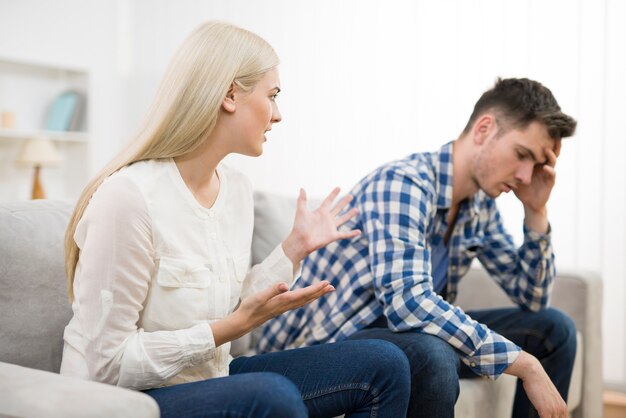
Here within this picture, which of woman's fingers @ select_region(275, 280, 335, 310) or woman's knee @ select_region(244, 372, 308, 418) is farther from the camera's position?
woman's fingers @ select_region(275, 280, 335, 310)

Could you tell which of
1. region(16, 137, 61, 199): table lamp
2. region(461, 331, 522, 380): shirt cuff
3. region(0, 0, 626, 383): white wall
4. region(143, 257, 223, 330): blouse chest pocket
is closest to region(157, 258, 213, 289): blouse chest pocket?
region(143, 257, 223, 330): blouse chest pocket

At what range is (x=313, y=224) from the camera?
4.84ft

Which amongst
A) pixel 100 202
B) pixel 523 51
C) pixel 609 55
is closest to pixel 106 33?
pixel 523 51

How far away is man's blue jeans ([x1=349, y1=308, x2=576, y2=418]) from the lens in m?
1.41

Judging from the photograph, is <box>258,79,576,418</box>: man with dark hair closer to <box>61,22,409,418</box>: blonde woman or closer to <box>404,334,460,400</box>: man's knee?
<box>404,334,460,400</box>: man's knee

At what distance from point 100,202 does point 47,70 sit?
383 centimetres

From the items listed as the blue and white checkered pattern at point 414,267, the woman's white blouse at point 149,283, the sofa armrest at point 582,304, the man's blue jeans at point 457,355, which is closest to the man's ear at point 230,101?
the woman's white blouse at point 149,283

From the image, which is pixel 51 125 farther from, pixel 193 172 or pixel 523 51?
pixel 193 172

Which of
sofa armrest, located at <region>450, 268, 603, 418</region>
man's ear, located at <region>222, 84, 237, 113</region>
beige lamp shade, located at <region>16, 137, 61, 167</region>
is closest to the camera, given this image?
man's ear, located at <region>222, 84, 237, 113</region>

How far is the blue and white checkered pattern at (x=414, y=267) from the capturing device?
151 cm

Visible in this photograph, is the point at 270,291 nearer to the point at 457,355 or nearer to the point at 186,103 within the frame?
the point at 186,103

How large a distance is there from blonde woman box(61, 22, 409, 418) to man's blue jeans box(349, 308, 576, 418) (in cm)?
13

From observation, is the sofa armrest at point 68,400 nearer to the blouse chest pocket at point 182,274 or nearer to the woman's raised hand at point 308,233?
the blouse chest pocket at point 182,274

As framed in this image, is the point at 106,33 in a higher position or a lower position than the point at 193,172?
higher
